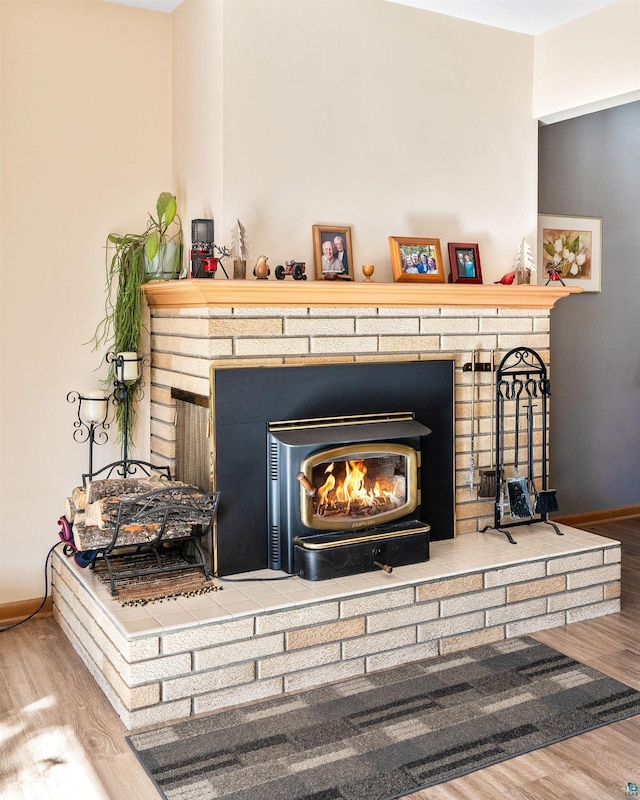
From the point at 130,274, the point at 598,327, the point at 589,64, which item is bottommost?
the point at 598,327

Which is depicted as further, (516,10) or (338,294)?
(516,10)

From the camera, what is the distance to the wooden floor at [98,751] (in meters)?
2.28

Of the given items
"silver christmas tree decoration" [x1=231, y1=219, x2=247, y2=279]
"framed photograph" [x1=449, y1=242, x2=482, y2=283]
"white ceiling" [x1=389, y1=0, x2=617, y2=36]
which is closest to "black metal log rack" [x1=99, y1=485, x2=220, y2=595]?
"silver christmas tree decoration" [x1=231, y1=219, x2=247, y2=279]

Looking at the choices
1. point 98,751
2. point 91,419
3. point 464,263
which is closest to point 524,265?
point 464,263

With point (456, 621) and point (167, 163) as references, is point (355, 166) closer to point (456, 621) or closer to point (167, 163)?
point (167, 163)

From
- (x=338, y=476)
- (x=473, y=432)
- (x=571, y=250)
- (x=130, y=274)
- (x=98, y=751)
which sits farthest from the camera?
(x=571, y=250)

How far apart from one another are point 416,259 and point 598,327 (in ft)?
6.01

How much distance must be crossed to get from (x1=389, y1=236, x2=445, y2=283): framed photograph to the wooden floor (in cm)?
163

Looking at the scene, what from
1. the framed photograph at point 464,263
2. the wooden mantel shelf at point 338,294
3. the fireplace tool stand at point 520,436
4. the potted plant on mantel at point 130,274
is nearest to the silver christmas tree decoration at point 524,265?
the wooden mantel shelf at point 338,294

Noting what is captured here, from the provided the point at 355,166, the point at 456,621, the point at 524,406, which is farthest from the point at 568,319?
the point at 456,621

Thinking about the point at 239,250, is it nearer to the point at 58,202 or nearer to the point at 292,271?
the point at 292,271

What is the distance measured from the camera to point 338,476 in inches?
130

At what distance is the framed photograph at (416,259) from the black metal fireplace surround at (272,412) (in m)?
0.37

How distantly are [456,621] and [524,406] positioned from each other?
3.94 ft
